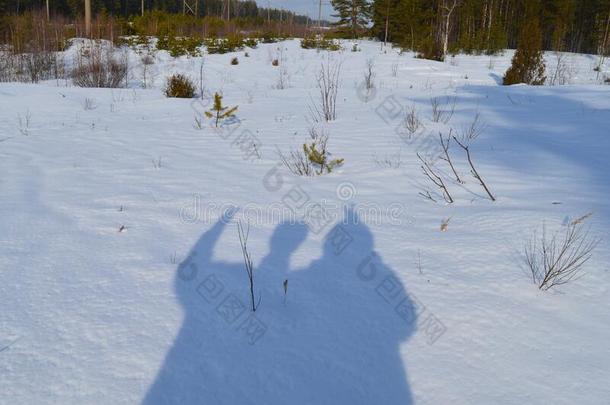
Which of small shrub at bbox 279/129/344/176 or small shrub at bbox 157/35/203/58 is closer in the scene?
small shrub at bbox 279/129/344/176

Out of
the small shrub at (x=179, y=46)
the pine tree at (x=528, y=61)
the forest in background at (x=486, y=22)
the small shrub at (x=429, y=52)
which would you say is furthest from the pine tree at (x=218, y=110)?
the forest in background at (x=486, y=22)

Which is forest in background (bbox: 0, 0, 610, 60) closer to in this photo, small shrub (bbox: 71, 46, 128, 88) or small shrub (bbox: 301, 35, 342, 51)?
small shrub (bbox: 71, 46, 128, 88)

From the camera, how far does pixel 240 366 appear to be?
1.30 metres

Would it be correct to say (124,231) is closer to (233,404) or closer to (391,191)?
(233,404)

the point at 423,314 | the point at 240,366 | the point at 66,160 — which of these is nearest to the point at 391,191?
the point at 423,314

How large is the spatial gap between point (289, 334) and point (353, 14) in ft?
97.7

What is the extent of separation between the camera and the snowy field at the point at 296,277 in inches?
49.2

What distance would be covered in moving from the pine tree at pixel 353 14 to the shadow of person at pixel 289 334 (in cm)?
2708

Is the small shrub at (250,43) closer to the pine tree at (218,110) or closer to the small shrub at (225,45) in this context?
the small shrub at (225,45)

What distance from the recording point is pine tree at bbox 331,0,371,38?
27.2m

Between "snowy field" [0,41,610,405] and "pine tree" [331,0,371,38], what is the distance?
25551 millimetres

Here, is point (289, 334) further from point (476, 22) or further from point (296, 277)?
point (476, 22)

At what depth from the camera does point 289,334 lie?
1472mm

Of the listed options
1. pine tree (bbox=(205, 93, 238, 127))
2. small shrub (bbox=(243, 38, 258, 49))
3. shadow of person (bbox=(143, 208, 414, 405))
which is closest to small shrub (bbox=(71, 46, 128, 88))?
pine tree (bbox=(205, 93, 238, 127))
